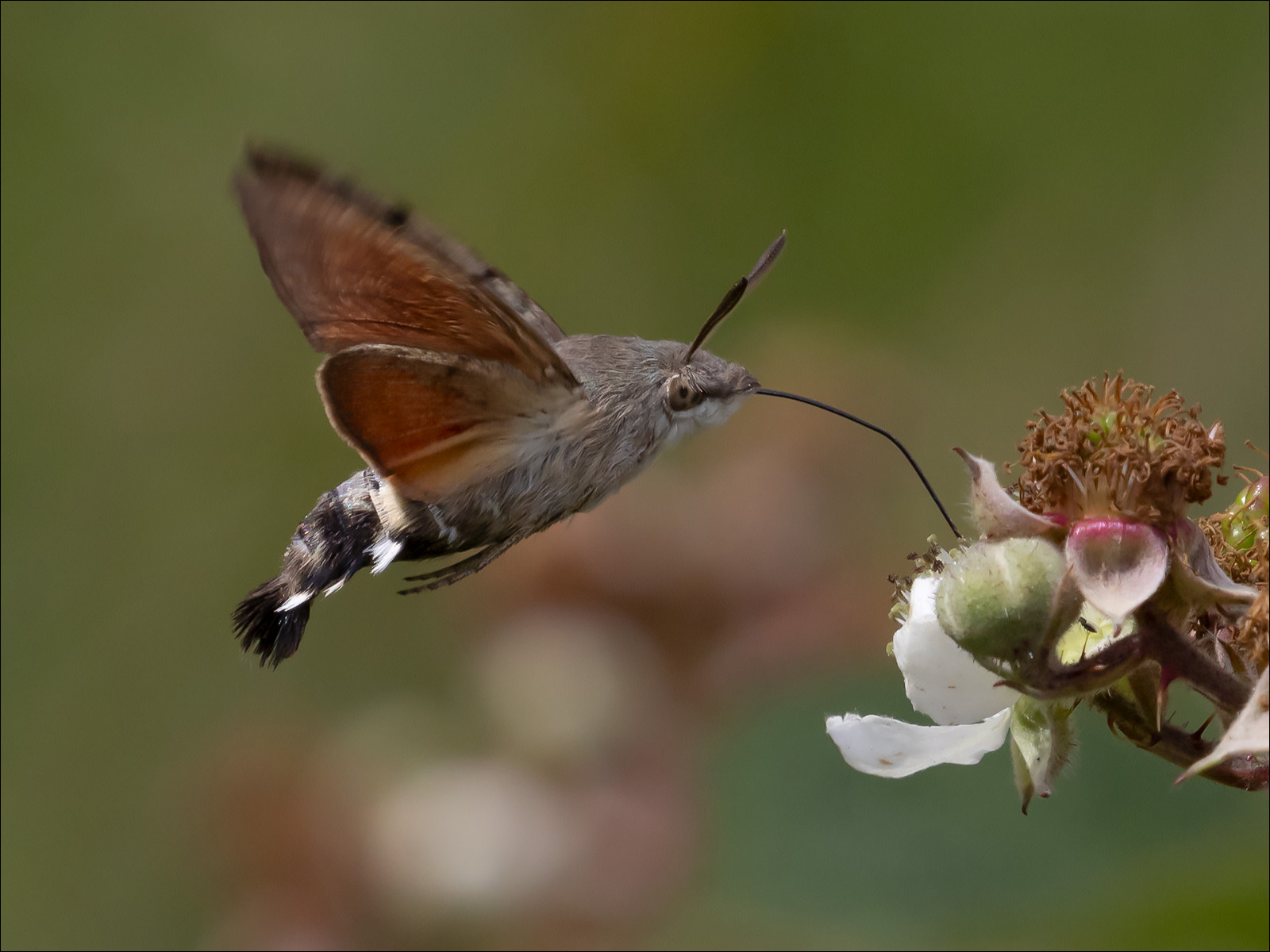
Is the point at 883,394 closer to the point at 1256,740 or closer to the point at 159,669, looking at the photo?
the point at 159,669

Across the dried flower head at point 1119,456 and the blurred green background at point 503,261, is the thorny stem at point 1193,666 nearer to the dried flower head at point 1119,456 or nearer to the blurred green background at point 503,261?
the dried flower head at point 1119,456

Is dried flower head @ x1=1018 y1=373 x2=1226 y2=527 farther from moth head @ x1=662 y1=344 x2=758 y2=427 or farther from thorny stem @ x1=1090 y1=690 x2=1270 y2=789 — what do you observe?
moth head @ x1=662 y1=344 x2=758 y2=427

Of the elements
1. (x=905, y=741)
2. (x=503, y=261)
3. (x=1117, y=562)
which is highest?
(x=1117, y=562)

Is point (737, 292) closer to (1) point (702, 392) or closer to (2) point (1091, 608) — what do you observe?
(1) point (702, 392)

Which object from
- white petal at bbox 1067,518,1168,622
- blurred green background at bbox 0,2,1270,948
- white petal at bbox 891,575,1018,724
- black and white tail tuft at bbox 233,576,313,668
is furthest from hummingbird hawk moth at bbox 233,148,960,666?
blurred green background at bbox 0,2,1270,948

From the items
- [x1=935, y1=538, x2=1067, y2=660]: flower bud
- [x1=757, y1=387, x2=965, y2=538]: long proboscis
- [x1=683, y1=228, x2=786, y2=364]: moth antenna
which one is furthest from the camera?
[x1=683, y1=228, x2=786, y2=364]: moth antenna

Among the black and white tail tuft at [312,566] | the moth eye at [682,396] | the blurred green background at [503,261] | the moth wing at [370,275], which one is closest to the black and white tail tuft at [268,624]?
the black and white tail tuft at [312,566]

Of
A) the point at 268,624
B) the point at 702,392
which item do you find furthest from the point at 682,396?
the point at 268,624
